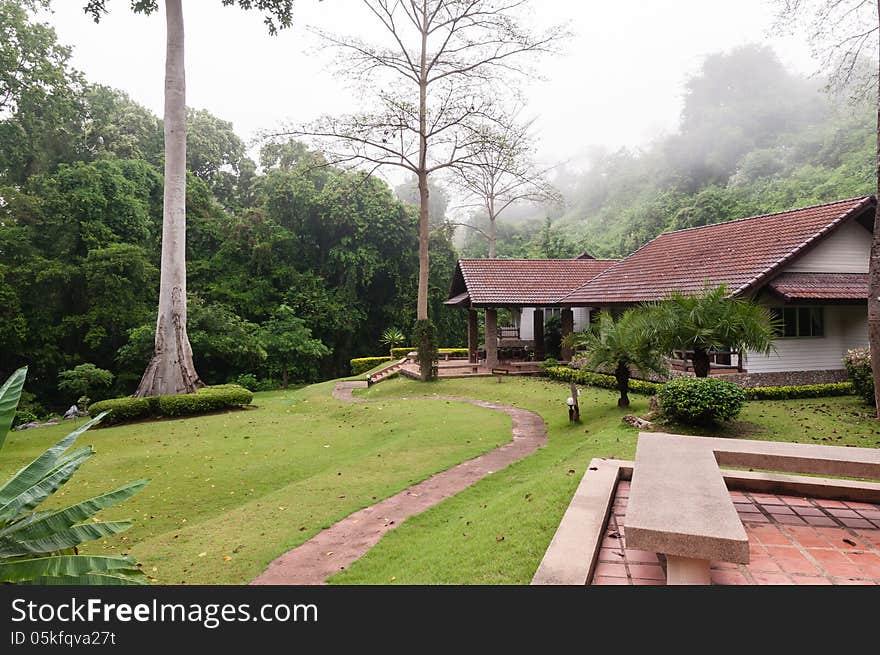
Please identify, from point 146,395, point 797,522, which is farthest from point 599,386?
point 146,395

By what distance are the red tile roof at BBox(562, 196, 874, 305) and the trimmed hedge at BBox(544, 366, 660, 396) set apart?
2.64 meters

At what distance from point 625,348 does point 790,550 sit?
7309 mm

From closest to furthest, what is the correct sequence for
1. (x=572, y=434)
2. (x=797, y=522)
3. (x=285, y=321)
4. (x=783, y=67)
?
(x=797, y=522)
(x=572, y=434)
(x=285, y=321)
(x=783, y=67)

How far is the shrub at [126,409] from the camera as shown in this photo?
12.3m

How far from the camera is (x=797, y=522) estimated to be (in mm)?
4152

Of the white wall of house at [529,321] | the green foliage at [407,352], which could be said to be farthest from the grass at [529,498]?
the green foliage at [407,352]

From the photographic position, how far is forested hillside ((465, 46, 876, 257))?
30.8 metres

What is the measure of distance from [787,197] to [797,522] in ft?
112

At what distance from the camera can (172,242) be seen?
13.9 metres

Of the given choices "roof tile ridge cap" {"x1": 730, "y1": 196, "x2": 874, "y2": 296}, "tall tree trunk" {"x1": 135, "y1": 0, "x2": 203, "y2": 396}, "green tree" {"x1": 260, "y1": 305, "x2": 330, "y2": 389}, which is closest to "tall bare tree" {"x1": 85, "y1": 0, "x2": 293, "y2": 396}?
"tall tree trunk" {"x1": 135, "y1": 0, "x2": 203, "y2": 396}

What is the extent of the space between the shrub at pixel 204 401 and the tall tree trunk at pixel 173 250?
590 mm

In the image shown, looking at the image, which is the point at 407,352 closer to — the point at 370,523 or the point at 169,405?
the point at 169,405

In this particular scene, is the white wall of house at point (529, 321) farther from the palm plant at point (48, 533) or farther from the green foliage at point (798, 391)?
the palm plant at point (48, 533)
